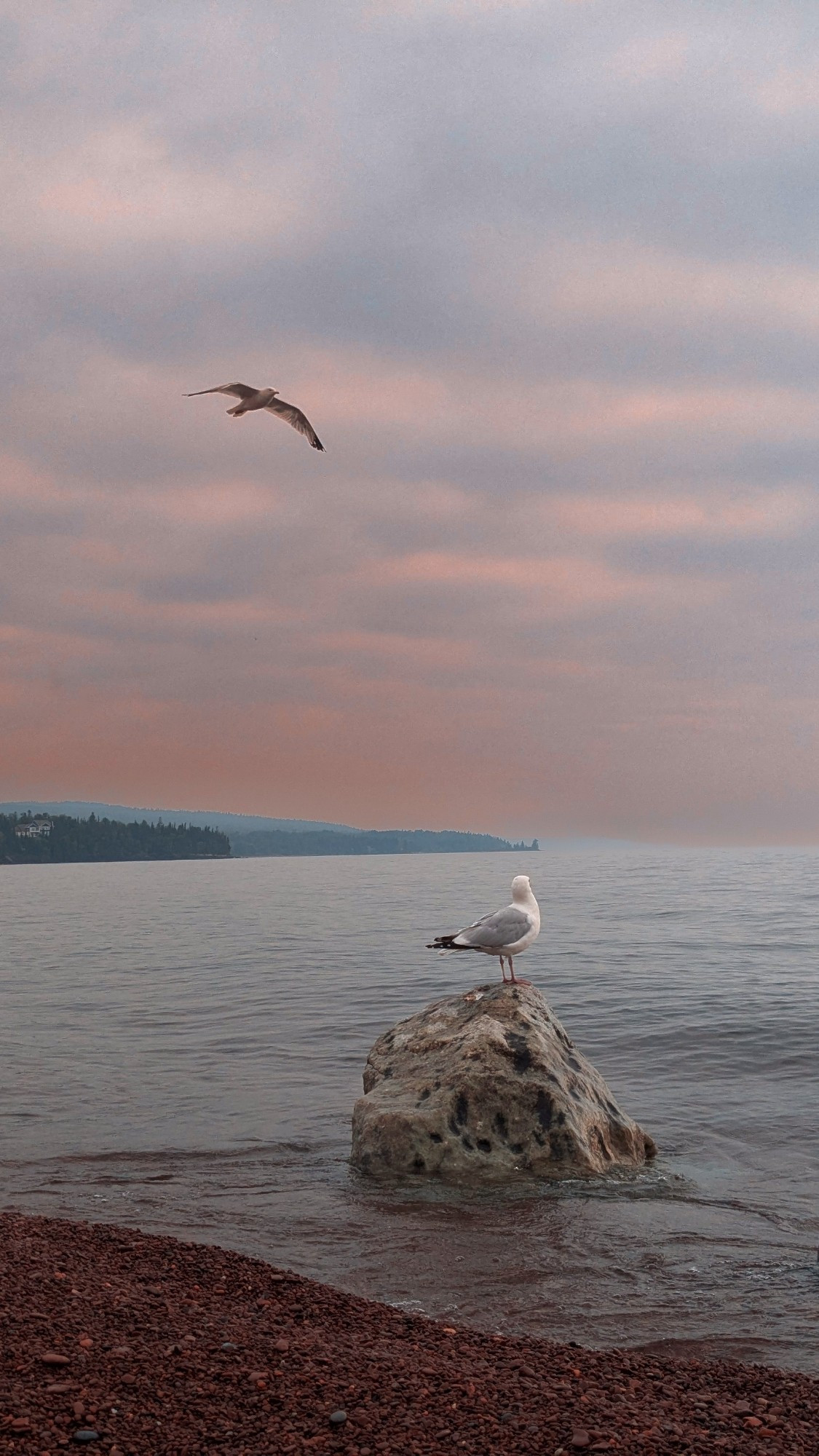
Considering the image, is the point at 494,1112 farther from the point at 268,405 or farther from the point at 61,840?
the point at 61,840

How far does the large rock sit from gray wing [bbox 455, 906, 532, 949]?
109cm

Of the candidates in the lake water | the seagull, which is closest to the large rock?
the lake water

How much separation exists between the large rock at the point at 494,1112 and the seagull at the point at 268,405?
378 inches

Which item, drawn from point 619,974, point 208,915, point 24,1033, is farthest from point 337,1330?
point 208,915

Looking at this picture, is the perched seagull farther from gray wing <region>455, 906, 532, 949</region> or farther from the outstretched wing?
the outstretched wing

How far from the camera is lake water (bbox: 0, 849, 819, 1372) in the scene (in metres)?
7.12

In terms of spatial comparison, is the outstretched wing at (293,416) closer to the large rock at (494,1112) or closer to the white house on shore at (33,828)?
the large rock at (494,1112)

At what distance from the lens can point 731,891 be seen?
56.8m

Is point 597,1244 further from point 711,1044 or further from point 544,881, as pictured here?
point 544,881

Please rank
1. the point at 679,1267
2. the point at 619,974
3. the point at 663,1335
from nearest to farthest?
the point at 663,1335 → the point at 679,1267 → the point at 619,974

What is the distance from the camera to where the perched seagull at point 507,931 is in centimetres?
1146

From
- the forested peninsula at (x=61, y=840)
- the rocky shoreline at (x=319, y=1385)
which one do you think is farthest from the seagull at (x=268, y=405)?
the forested peninsula at (x=61, y=840)

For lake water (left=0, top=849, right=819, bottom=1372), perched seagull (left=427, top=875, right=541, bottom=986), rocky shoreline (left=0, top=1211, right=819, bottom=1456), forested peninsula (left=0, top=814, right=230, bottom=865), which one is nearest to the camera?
rocky shoreline (left=0, top=1211, right=819, bottom=1456)

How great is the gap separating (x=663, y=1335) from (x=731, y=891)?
5297 cm
